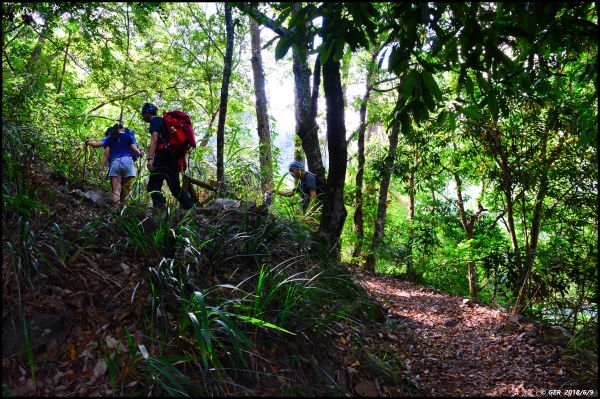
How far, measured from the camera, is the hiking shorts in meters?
5.62

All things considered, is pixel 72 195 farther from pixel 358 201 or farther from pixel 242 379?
pixel 358 201

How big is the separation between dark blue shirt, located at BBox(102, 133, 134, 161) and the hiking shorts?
0.31 feet

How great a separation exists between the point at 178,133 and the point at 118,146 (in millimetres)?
1106

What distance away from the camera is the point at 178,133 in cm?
538

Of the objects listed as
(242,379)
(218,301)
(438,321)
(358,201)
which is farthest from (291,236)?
(358,201)

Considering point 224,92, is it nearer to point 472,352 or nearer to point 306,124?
point 306,124

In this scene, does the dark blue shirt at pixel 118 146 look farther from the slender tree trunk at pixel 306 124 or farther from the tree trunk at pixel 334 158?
the tree trunk at pixel 334 158

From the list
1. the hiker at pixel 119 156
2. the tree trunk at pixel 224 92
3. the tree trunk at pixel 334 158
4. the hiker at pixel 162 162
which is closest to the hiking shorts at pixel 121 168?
the hiker at pixel 119 156

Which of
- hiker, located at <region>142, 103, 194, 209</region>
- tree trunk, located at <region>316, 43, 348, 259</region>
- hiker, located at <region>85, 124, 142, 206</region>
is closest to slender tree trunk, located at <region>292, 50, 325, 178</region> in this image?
tree trunk, located at <region>316, 43, 348, 259</region>

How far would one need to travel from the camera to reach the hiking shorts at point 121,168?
5625 mm

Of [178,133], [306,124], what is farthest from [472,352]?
[178,133]

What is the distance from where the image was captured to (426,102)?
245cm

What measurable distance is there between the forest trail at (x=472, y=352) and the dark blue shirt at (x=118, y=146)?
443 cm

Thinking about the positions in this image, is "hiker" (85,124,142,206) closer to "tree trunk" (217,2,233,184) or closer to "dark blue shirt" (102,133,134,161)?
"dark blue shirt" (102,133,134,161)
